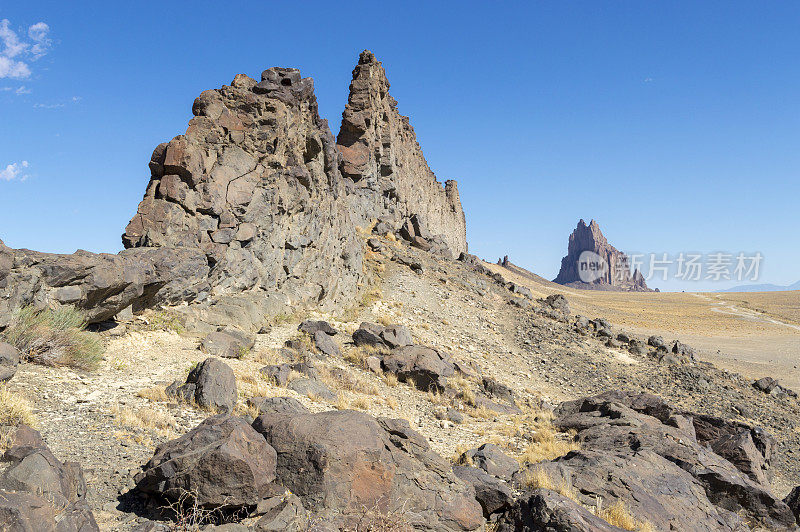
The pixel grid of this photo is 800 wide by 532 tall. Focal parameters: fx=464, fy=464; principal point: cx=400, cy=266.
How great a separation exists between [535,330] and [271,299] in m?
15.1

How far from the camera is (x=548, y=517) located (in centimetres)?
586

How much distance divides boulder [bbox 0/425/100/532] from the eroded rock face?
997cm

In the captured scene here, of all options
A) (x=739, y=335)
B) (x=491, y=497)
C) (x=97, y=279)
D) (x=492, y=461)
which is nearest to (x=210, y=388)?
(x=97, y=279)

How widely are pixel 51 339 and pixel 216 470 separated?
628 cm

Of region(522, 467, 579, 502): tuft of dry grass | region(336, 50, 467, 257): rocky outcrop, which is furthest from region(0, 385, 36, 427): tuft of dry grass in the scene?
region(336, 50, 467, 257): rocky outcrop

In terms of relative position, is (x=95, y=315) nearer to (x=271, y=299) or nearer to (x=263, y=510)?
(x=271, y=299)

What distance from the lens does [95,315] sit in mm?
10906

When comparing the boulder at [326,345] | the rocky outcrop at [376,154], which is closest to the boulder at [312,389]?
the boulder at [326,345]

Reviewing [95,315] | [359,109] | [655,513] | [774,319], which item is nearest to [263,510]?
[655,513]

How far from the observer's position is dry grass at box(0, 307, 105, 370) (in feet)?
29.1

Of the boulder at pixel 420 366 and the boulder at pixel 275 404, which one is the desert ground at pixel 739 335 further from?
the boulder at pixel 275 404

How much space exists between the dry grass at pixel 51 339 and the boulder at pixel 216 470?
4.81 meters

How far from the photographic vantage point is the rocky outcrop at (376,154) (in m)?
33.0

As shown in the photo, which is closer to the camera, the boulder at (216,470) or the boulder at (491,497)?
the boulder at (216,470)
